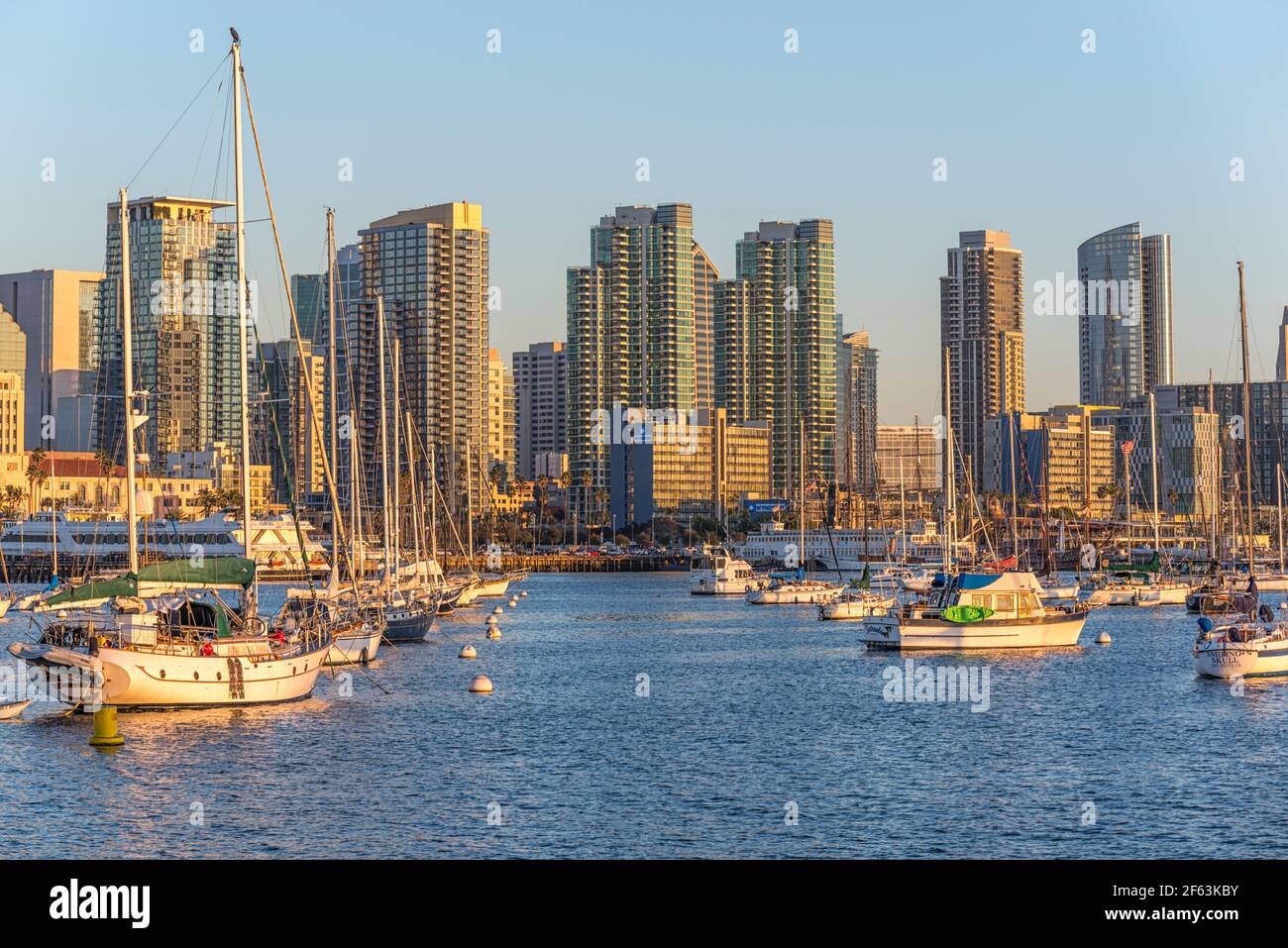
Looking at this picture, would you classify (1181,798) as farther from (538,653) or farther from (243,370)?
(538,653)

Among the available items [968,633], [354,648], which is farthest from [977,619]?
[354,648]

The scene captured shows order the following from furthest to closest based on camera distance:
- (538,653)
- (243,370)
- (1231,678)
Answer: (538,653), (1231,678), (243,370)

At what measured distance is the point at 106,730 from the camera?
4312 cm

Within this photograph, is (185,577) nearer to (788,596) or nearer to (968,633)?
(968,633)

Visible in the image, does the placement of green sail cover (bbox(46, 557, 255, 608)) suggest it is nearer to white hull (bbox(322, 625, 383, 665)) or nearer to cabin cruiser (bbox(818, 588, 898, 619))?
white hull (bbox(322, 625, 383, 665))

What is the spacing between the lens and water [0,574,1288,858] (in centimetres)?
3275

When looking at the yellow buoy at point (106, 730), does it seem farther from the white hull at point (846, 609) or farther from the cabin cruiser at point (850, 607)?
the white hull at point (846, 609)

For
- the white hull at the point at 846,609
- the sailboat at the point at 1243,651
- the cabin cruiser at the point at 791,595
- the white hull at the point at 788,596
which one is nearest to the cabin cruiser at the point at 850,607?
the white hull at the point at 846,609

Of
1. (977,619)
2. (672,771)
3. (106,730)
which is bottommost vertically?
(672,771)

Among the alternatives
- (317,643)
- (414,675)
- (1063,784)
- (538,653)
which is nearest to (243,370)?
(317,643)

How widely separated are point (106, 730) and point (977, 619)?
40.9 meters

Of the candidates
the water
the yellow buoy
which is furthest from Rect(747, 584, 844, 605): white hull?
the yellow buoy

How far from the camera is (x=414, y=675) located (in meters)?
65.4
